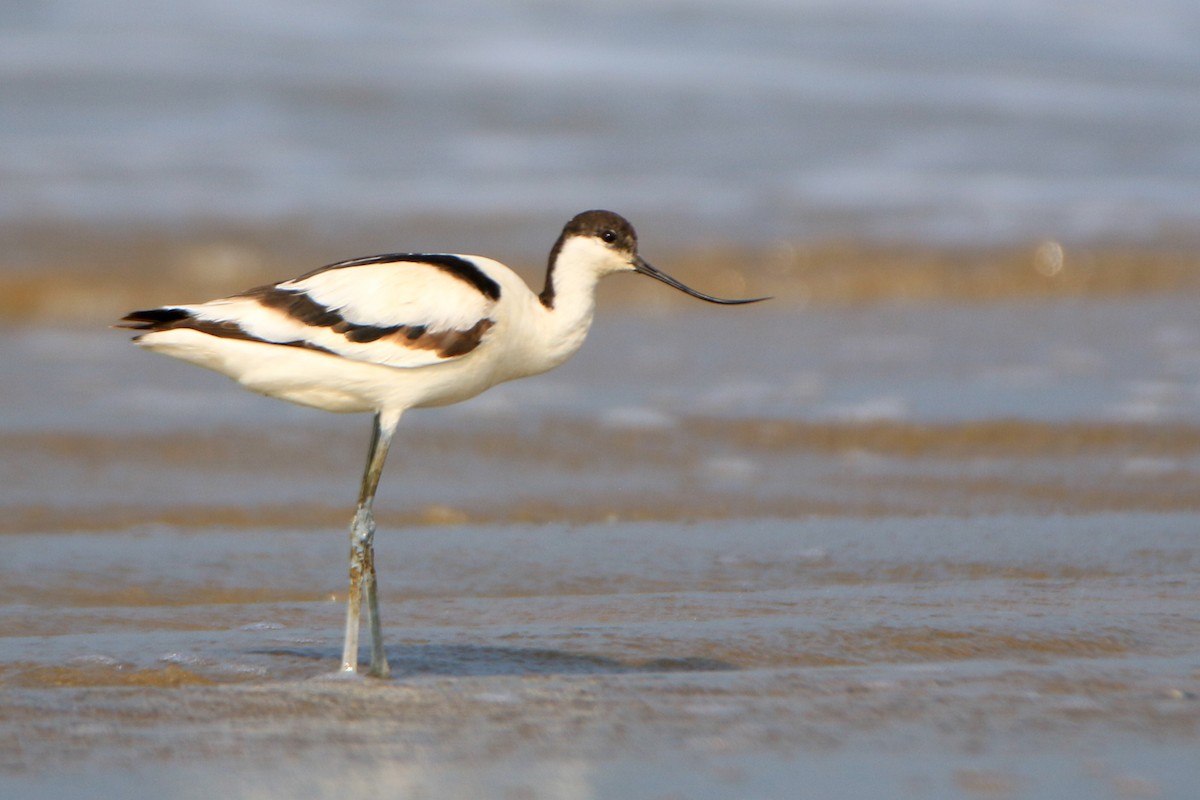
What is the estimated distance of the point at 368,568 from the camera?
4668mm

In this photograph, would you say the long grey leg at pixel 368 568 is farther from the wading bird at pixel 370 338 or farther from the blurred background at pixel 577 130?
the blurred background at pixel 577 130

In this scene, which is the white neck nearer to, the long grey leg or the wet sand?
the long grey leg

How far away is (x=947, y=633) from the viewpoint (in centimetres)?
461

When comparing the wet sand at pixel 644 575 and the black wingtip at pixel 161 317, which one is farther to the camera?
the black wingtip at pixel 161 317

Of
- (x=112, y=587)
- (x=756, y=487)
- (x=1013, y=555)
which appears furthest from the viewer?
(x=756, y=487)

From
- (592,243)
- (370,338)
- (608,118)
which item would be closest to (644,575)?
(592,243)

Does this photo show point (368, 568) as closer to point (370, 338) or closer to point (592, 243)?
point (370, 338)

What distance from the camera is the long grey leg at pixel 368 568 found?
445 centimetres

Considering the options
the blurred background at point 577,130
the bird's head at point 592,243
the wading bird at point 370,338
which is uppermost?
the blurred background at point 577,130

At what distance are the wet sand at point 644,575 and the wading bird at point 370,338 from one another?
2.13ft

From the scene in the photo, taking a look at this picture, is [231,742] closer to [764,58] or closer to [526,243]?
[526,243]

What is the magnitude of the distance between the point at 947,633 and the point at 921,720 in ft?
2.65

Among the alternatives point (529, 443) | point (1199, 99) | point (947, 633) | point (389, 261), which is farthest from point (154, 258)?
point (1199, 99)

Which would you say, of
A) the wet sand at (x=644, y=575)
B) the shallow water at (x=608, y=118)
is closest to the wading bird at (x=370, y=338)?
the wet sand at (x=644, y=575)
